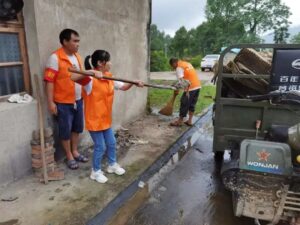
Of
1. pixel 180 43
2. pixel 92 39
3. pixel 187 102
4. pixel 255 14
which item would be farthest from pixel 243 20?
pixel 92 39

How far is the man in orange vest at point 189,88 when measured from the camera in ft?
19.4

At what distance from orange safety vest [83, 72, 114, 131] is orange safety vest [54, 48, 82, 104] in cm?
41

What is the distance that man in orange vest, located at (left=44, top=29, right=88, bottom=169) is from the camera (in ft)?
11.5

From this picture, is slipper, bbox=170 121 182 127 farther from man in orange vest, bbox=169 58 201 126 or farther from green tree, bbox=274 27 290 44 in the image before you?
green tree, bbox=274 27 290 44

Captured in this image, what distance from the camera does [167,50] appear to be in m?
44.1

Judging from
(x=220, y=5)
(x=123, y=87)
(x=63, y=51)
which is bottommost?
(x=123, y=87)

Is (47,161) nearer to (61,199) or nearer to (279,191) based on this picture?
(61,199)

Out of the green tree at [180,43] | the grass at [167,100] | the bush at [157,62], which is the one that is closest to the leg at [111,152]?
the grass at [167,100]

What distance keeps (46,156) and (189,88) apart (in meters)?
3.39

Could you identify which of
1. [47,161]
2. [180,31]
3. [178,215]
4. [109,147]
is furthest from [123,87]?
[180,31]

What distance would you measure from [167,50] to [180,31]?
378 cm

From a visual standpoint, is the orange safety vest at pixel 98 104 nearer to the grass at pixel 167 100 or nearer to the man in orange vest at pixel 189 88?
the man in orange vest at pixel 189 88

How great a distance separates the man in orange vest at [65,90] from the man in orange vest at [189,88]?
2.54 meters

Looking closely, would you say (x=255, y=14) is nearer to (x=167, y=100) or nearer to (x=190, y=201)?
(x=167, y=100)
